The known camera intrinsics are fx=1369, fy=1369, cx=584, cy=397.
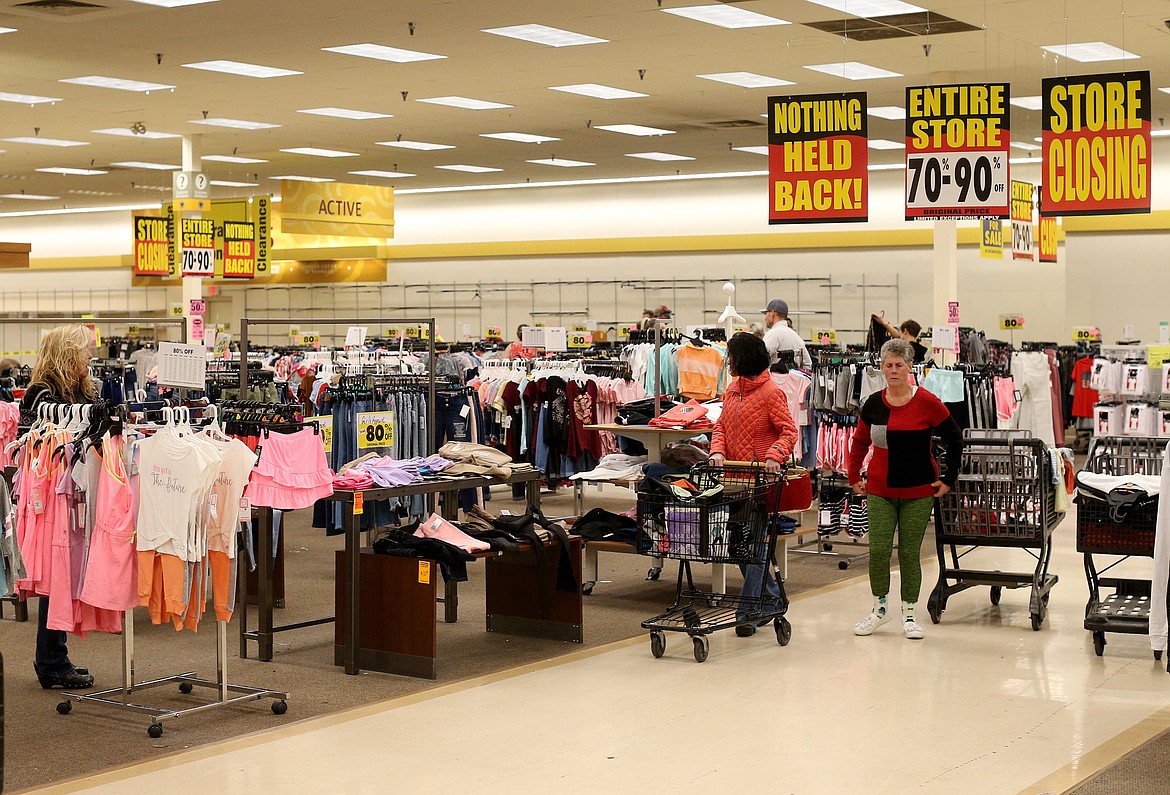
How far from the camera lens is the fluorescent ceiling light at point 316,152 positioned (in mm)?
19936

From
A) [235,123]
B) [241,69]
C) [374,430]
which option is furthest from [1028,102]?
[374,430]

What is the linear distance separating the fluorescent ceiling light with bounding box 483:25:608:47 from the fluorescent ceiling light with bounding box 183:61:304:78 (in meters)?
2.81

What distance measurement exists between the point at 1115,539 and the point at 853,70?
28.3ft

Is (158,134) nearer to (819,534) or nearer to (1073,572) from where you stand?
(819,534)

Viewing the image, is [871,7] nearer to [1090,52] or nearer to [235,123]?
[1090,52]

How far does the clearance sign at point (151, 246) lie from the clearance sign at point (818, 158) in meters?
11.5

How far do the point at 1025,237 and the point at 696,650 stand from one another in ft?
36.9

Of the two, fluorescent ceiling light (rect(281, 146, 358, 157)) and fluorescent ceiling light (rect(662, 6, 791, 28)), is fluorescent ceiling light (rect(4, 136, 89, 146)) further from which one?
fluorescent ceiling light (rect(662, 6, 791, 28))

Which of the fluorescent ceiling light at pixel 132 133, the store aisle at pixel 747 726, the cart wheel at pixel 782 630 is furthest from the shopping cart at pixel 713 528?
the fluorescent ceiling light at pixel 132 133

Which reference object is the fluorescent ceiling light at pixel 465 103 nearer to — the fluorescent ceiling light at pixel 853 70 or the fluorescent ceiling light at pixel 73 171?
the fluorescent ceiling light at pixel 853 70

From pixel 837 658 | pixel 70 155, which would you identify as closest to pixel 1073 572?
pixel 837 658

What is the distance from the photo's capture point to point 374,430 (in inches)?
324

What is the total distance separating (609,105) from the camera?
16.1 meters

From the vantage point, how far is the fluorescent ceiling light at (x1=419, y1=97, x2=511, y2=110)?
1579 centimetres
